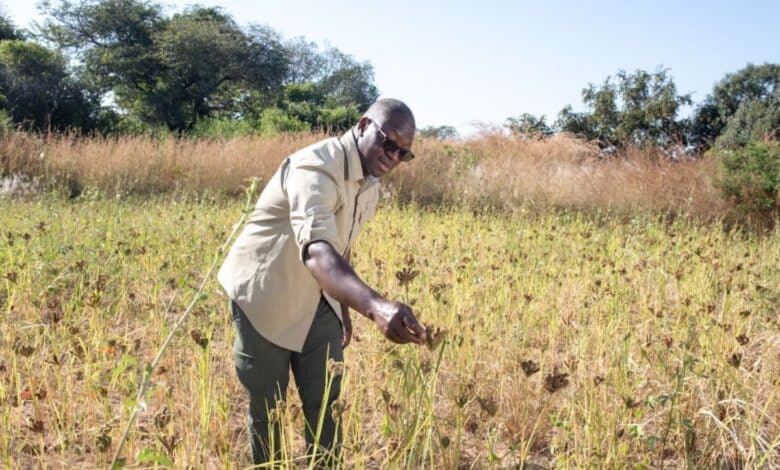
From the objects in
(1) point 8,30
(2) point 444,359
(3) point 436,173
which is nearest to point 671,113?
(3) point 436,173

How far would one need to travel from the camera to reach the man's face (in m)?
2.08

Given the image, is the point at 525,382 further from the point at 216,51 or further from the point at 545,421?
the point at 216,51

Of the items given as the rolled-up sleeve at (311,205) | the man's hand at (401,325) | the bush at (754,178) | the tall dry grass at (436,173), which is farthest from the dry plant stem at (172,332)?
the bush at (754,178)

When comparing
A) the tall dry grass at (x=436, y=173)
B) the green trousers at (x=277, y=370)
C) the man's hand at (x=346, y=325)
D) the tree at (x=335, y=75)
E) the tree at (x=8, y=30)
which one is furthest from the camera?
the tree at (x=335, y=75)

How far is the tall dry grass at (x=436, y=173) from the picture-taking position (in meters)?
9.80

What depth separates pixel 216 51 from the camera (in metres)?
33.3

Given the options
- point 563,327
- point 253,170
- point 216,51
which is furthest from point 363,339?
point 216,51

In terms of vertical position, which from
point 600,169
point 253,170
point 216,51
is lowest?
point 253,170

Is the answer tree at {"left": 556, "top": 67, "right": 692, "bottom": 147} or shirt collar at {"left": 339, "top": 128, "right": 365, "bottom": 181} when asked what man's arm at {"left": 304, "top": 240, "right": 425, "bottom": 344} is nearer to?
shirt collar at {"left": 339, "top": 128, "right": 365, "bottom": 181}

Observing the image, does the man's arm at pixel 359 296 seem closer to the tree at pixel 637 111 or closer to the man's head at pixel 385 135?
the man's head at pixel 385 135

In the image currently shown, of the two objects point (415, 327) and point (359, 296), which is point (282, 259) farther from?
point (415, 327)

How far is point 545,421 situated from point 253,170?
9.28 m

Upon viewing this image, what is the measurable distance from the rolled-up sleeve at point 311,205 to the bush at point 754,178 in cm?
842

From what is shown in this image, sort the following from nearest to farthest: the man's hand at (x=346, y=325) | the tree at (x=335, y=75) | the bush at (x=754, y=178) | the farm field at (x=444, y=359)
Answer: the farm field at (x=444, y=359)
the man's hand at (x=346, y=325)
the bush at (x=754, y=178)
the tree at (x=335, y=75)
